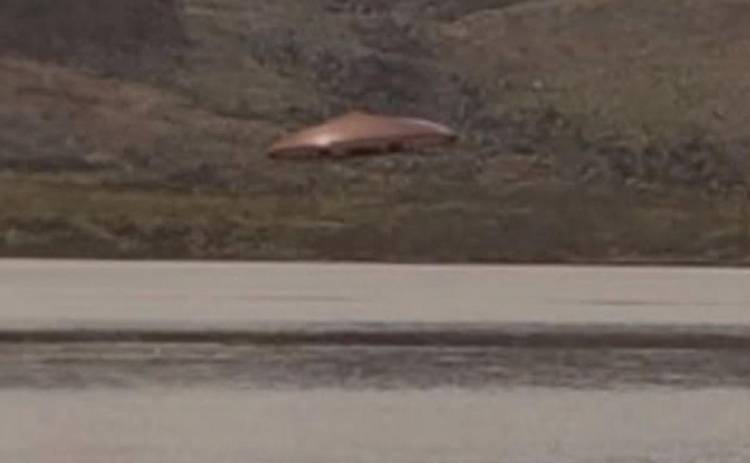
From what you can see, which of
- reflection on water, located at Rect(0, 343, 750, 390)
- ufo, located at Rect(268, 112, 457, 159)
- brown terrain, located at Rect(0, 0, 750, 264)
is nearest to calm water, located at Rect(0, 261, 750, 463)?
reflection on water, located at Rect(0, 343, 750, 390)

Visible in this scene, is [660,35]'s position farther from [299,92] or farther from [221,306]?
[221,306]

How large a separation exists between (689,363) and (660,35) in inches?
618

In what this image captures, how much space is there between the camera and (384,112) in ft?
75.9

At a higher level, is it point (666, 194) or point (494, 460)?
point (666, 194)

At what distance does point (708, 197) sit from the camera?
21547 mm

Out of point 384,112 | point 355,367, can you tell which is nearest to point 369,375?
point 355,367

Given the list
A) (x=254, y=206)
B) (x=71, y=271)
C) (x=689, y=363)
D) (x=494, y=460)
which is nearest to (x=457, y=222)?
(x=254, y=206)

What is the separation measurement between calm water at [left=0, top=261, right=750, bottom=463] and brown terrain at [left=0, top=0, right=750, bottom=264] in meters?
3.90

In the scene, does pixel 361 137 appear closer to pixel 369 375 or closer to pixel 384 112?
pixel 369 375

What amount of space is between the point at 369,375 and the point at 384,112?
1254cm

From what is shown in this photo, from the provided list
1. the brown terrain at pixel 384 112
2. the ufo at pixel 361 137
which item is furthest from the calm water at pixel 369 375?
the brown terrain at pixel 384 112

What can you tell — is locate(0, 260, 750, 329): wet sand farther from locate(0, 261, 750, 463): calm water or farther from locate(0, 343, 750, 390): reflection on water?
locate(0, 343, 750, 390): reflection on water

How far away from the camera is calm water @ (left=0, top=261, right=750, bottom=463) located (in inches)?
353

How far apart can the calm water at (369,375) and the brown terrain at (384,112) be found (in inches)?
154
